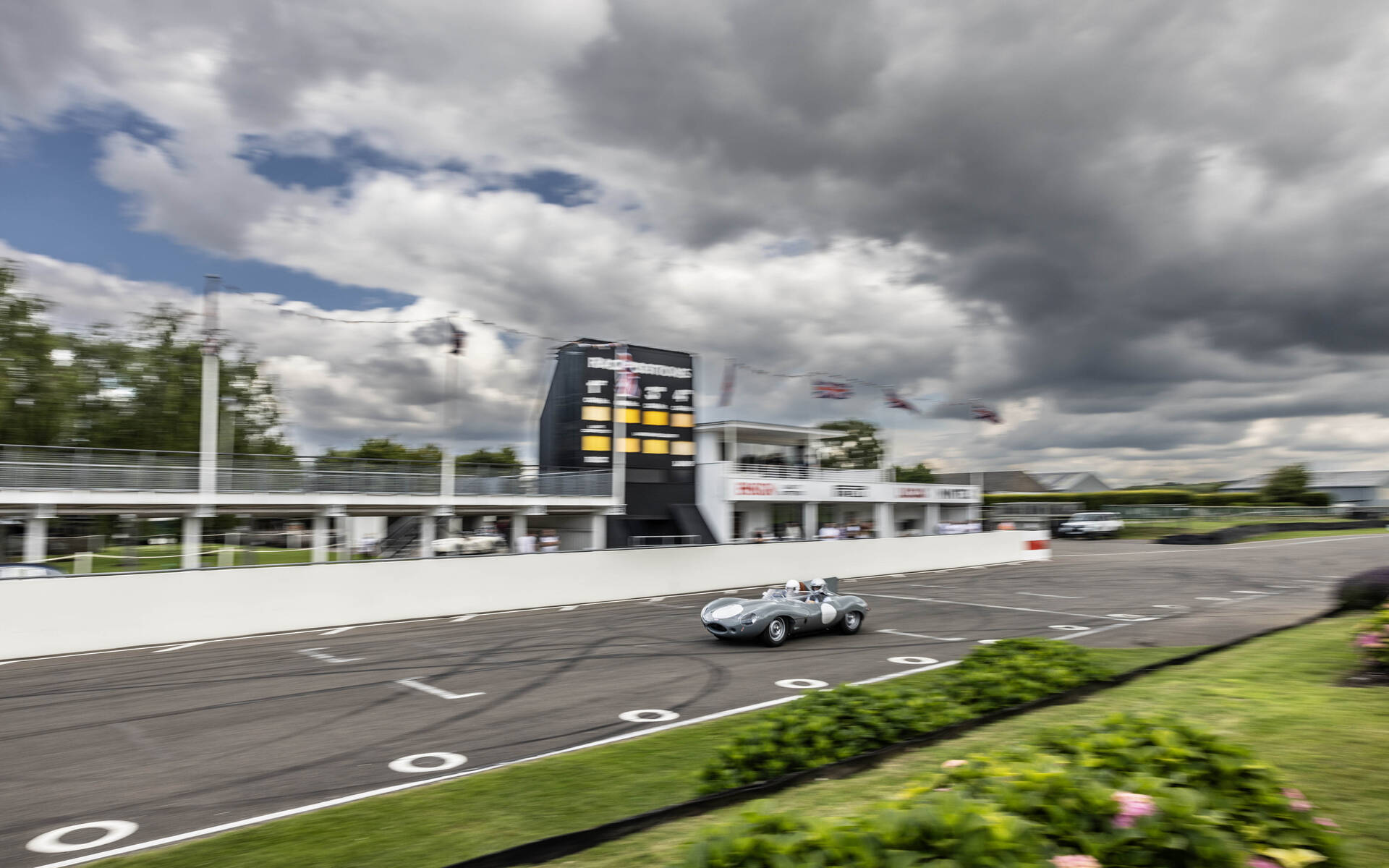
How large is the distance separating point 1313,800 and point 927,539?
1239 inches

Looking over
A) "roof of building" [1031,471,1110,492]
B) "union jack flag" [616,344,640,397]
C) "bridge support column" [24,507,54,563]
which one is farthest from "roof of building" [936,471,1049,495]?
"bridge support column" [24,507,54,563]

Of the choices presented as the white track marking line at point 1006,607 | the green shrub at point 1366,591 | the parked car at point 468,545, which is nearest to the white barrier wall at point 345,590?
the white track marking line at point 1006,607

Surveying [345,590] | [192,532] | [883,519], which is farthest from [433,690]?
[883,519]

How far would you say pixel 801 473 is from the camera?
146 feet

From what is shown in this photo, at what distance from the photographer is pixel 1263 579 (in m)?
27.3

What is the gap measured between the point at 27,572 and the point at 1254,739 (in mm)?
20478

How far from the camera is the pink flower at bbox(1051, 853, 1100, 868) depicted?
2.89m

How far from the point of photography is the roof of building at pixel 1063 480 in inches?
4505

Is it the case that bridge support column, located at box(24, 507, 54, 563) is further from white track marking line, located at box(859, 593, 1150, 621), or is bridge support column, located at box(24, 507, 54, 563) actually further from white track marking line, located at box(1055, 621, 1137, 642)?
white track marking line, located at box(1055, 621, 1137, 642)

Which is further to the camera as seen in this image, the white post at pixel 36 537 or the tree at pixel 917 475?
the tree at pixel 917 475

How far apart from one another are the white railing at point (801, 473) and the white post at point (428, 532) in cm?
1507

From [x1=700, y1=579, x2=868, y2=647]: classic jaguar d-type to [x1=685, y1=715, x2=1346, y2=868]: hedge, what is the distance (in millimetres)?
11184

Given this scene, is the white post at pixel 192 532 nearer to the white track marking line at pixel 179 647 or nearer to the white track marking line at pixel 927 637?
the white track marking line at pixel 179 647

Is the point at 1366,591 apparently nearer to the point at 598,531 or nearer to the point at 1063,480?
the point at 598,531
